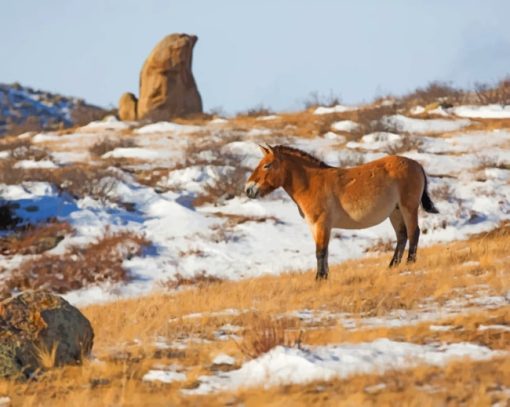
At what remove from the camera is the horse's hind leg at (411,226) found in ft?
35.0

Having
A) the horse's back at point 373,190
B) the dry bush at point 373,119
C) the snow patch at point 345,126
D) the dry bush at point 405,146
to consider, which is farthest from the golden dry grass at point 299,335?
the snow patch at point 345,126

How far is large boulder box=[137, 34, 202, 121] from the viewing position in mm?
42500

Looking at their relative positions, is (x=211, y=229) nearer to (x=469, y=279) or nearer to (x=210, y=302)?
(x=210, y=302)

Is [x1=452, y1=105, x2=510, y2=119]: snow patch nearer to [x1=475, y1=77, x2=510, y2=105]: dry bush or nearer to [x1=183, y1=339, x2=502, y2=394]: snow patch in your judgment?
[x1=475, y1=77, x2=510, y2=105]: dry bush

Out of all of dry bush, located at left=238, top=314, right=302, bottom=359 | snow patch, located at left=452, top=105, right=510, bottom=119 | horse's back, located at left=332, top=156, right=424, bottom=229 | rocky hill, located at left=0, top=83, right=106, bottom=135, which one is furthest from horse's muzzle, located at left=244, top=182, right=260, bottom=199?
rocky hill, located at left=0, top=83, right=106, bottom=135

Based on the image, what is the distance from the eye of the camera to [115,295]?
1588 centimetres

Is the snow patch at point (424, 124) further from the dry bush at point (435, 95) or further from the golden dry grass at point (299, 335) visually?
the golden dry grass at point (299, 335)

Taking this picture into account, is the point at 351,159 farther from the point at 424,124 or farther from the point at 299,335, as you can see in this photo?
the point at 299,335

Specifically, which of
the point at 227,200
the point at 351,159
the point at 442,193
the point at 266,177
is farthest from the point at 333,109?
the point at 266,177

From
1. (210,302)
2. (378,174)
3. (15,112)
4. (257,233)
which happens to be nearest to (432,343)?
(210,302)

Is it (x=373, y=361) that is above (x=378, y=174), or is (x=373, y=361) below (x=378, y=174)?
below

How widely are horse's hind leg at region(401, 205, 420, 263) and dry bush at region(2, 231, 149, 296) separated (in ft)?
27.2

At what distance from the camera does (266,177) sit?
10.2 m

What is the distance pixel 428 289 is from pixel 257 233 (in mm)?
11640
